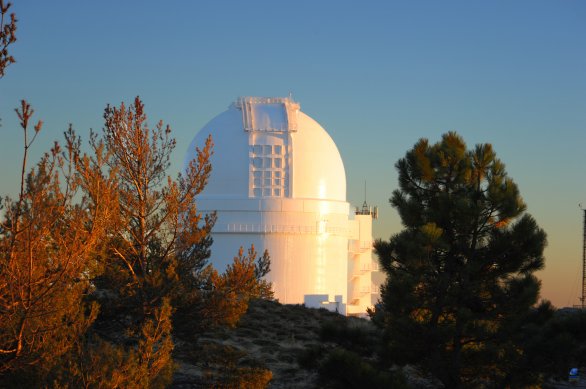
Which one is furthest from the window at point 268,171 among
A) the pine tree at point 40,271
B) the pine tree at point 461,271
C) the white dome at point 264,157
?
the pine tree at point 40,271

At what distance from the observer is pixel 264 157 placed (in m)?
38.1

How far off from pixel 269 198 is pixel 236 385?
22.4 m

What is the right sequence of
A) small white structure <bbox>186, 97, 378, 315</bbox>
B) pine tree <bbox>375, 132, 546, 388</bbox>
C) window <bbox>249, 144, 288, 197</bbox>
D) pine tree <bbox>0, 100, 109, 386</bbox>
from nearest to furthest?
pine tree <bbox>0, 100, 109, 386</bbox>, pine tree <bbox>375, 132, 546, 388</bbox>, window <bbox>249, 144, 288, 197</bbox>, small white structure <bbox>186, 97, 378, 315</bbox>

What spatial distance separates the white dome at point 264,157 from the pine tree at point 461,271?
20.9 m

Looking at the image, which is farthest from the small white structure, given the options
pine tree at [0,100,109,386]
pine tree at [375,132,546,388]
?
pine tree at [0,100,109,386]

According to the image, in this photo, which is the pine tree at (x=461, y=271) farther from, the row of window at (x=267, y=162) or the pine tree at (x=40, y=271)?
the row of window at (x=267, y=162)

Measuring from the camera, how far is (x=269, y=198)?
38.1 metres

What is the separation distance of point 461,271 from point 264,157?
2184 centimetres

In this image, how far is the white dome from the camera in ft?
125

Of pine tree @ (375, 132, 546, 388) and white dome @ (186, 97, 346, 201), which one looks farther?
white dome @ (186, 97, 346, 201)

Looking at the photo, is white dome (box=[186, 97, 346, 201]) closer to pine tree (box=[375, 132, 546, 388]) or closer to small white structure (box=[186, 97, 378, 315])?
small white structure (box=[186, 97, 378, 315])

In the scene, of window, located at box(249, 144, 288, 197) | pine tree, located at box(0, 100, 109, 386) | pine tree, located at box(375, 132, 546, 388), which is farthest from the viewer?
window, located at box(249, 144, 288, 197)

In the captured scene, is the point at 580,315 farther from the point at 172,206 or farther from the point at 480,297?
the point at 172,206

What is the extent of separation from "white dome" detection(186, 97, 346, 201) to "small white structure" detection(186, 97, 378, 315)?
0.15 feet
